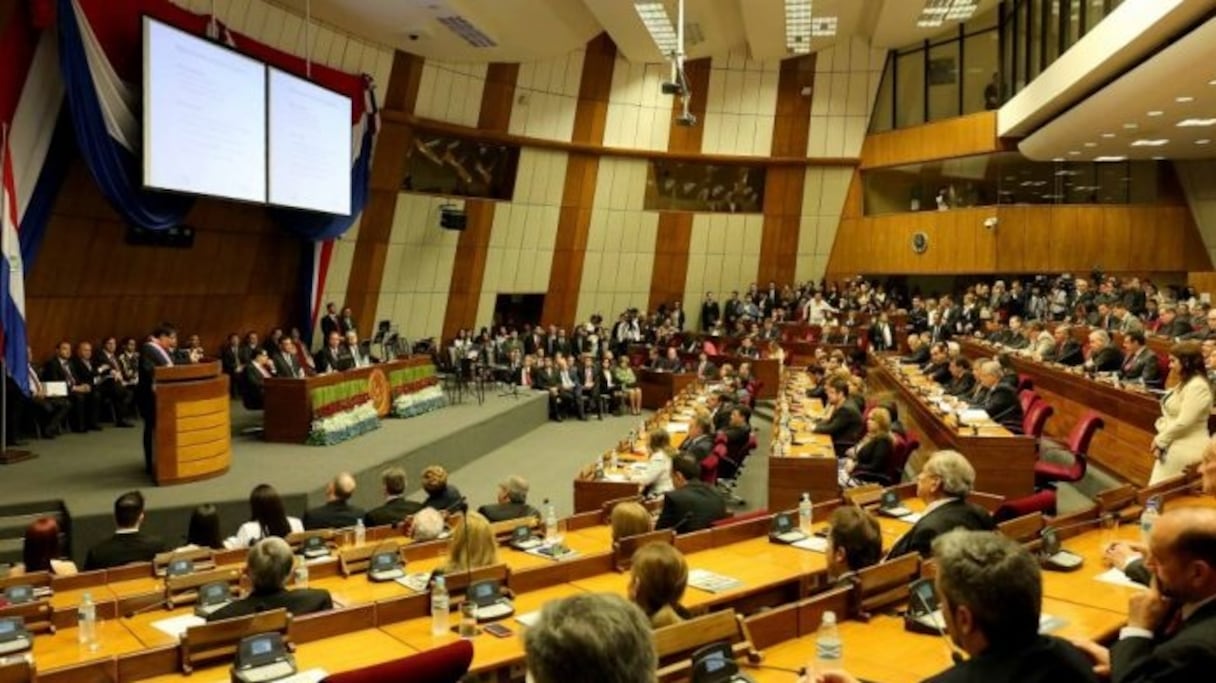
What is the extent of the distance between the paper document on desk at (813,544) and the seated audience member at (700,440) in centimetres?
244

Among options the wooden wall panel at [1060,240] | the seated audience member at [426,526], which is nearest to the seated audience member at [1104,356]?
the seated audience member at [426,526]

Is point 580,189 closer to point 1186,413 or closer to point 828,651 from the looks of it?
point 1186,413

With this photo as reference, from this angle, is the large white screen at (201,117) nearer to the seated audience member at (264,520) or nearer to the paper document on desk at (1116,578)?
the seated audience member at (264,520)

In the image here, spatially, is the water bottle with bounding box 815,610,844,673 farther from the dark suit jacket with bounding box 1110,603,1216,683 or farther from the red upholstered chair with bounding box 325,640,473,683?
the red upholstered chair with bounding box 325,640,473,683

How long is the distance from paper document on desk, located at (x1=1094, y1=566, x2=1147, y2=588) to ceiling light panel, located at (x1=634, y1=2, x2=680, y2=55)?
38.1 feet

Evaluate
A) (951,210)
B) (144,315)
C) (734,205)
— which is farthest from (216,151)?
(951,210)

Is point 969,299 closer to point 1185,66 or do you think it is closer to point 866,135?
point 866,135

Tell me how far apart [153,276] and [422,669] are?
35.2 ft

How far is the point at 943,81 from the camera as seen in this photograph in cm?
2050

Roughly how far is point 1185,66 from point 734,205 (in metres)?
12.2

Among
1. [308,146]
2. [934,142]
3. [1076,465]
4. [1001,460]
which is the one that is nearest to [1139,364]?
[1076,465]

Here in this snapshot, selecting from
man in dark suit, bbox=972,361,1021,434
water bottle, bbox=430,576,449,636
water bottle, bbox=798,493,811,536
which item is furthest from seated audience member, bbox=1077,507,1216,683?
man in dark suit, bbox=972,361,1021,434

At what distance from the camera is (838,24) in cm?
1917

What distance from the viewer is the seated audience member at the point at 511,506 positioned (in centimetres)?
627
